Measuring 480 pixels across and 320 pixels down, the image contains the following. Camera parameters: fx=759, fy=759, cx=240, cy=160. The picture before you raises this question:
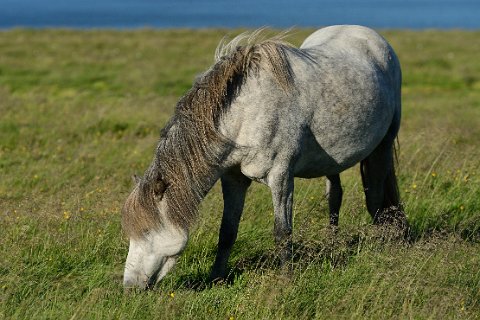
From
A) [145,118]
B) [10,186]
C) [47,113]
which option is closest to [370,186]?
[10,186]

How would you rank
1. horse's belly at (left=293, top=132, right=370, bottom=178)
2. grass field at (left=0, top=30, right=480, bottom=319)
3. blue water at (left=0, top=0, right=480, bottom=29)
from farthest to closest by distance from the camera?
1. blue water at (left=0, top=0, right=480, bottom=29)
2. horse's belly at (left=293, top=132, right=370, bottom=178)
3. grass field at (left=0, top=30, right=480, bottom=319)

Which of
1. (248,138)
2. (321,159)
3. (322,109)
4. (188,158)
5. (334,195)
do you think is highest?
(322,109)

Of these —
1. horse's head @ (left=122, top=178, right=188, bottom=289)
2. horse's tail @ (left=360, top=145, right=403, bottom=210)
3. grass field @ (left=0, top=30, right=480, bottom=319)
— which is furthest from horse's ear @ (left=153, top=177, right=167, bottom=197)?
horse's tail @ (left=360, top=145, right=403, bottom=210)

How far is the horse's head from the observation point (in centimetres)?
532

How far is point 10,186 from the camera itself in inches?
341

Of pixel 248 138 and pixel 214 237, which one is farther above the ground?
pixel 248 138

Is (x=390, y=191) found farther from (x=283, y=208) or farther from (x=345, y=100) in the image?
(x=283, y=208)

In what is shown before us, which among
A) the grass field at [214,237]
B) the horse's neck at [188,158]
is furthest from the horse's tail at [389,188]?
the horse's neck at [188,158]

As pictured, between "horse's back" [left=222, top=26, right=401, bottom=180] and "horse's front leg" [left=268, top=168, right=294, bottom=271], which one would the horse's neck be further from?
"horse's front leg" [left=268, top=168, right=294, bottom=271]

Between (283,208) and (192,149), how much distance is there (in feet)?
2.90

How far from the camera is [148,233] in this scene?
5340 millimetres

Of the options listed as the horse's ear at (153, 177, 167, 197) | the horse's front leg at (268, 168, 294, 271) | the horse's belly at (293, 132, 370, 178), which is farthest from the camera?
the horse's belly at (293, 132, 370, 178)

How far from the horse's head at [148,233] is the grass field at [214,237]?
0.19m

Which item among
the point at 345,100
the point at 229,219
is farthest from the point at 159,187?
the point at 345,100
